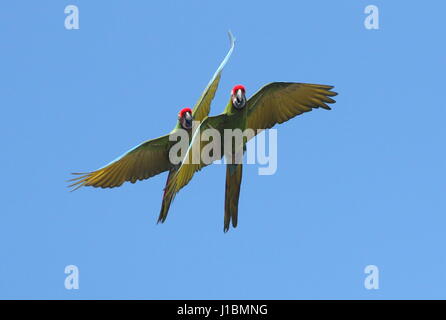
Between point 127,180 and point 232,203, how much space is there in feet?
6.42

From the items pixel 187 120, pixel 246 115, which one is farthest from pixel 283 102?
pixel 187 120

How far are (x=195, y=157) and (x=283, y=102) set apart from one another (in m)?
2.08

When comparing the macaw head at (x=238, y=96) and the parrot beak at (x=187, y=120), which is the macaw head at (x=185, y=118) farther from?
the macaw head at (x=238, y=96)

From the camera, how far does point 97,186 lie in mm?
16609

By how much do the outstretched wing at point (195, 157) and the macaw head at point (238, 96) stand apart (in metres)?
0.28

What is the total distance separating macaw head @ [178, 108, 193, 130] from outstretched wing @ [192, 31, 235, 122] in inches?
22.8

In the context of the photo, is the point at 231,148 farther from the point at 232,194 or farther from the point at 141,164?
the point at 141,164

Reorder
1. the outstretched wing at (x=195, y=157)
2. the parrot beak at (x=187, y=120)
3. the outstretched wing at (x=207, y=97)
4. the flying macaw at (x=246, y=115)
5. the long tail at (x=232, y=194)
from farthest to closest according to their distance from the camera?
the outstretched wing at (x=207, y=97)
the parrot beak at (x=187, y=120)
the long tail at (x=232, y=194)
the flying macaw at (x=246, y=115)
the outstretched wing at (x=195, y=157)

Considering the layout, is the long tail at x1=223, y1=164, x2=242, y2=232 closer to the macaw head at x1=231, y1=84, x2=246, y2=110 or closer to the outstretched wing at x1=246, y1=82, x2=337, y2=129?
the outstretched wing at x1=246, y1=82, x2=337, y2=129

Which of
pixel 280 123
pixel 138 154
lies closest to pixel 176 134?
pixel 138 154

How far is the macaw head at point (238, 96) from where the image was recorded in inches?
616

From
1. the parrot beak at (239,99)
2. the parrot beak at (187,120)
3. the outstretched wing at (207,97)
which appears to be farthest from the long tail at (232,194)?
the outstretched wing at (207,97)

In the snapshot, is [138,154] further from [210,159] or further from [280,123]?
[280,123]

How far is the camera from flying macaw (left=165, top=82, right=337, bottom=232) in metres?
15.6
